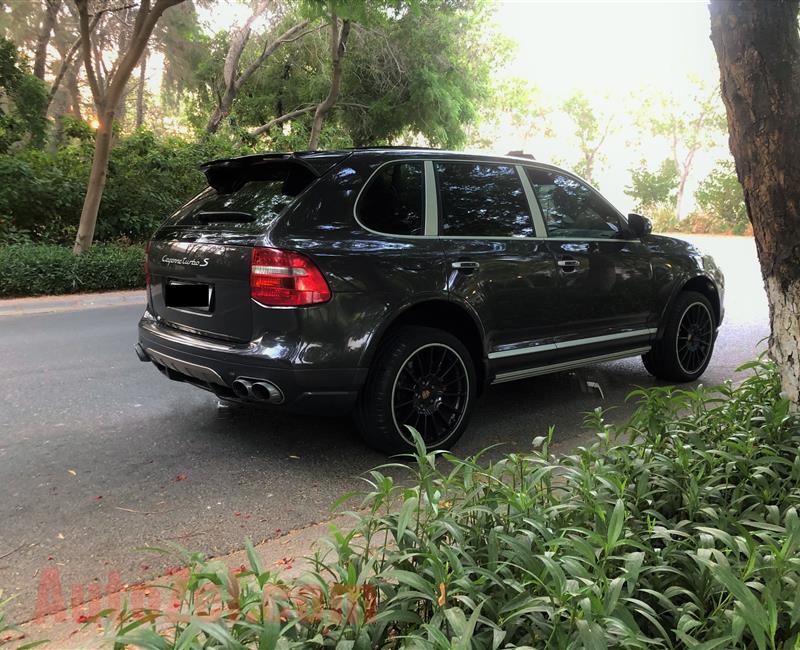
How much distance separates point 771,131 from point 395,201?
202 cm

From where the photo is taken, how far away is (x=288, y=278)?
344 cm

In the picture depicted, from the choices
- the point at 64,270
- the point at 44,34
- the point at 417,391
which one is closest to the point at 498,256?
the point at 417,391

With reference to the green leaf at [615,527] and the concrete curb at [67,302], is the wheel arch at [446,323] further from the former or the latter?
the concrete curb at [67,302]

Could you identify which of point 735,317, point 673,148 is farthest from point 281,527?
point 673,148

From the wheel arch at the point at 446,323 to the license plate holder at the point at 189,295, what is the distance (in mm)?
1026

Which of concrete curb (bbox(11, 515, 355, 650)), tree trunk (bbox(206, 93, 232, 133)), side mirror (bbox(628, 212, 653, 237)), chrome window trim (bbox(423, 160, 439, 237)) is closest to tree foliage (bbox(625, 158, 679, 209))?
Answer: tree trunk (bbox(206, 93, 232, 133))

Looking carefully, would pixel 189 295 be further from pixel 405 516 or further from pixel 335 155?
pixel 405 516

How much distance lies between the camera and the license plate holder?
3.81 m

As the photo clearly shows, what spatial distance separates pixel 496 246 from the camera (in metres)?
4.24

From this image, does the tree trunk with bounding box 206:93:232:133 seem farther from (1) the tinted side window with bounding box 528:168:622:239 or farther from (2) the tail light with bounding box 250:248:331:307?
(2) the tail light with bounding box 250:248:331:307

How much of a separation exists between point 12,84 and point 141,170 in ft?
10.5

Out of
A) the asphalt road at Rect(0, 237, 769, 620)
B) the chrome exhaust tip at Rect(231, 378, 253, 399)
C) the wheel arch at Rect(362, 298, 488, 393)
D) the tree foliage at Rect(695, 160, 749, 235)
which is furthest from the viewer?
the tree foliage at Rect(695, 160, 749, 235)

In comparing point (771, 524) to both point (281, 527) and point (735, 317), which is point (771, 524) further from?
point (735, 317)

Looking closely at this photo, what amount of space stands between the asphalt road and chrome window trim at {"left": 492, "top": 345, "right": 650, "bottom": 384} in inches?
15.6
